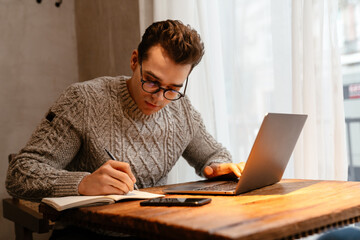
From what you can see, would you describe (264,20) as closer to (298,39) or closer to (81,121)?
(298,39)

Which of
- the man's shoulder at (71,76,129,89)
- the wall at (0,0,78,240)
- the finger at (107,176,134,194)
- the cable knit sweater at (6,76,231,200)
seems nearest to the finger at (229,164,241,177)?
the cable knit sweater at (6,76,231,200)

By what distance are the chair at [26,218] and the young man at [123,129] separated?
1.38 feet

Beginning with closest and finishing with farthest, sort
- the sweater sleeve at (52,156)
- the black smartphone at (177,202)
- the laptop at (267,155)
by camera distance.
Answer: the black smartphone at (177,202) → the laptop at (267,155) → the sweater sleeve at (52,156)

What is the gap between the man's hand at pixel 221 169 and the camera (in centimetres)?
132

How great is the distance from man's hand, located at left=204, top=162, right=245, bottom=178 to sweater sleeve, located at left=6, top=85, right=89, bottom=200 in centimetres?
47

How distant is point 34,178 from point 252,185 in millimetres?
638

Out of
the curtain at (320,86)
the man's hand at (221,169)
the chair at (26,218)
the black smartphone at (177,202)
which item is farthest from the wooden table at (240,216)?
the chair at (26,218)

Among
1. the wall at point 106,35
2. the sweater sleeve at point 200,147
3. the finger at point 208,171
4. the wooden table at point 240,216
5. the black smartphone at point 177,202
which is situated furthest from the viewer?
the wall at point 106,35

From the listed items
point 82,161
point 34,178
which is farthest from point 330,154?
point 34,178

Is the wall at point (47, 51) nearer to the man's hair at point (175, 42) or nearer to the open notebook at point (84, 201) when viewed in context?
the man's hair at point (175, 42)

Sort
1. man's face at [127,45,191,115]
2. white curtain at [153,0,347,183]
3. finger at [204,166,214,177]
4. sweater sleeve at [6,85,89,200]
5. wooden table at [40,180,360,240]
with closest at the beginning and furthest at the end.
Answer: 1. wooden table at [40,180,360,240]
2. sweater sleeve at [6,85,89,200]
3. man's face at [127,45,191,115]
4. finger at [204,166,214,177]
5. white curtain at [153,0,347,183]

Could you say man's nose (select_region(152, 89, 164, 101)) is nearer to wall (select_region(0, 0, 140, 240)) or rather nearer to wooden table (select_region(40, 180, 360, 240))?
wooden table (select_region(40, 180, 360, 240))

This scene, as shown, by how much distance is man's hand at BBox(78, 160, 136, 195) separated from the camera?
1.00 metres

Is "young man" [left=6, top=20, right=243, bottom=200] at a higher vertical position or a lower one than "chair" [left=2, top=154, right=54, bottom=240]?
higher
